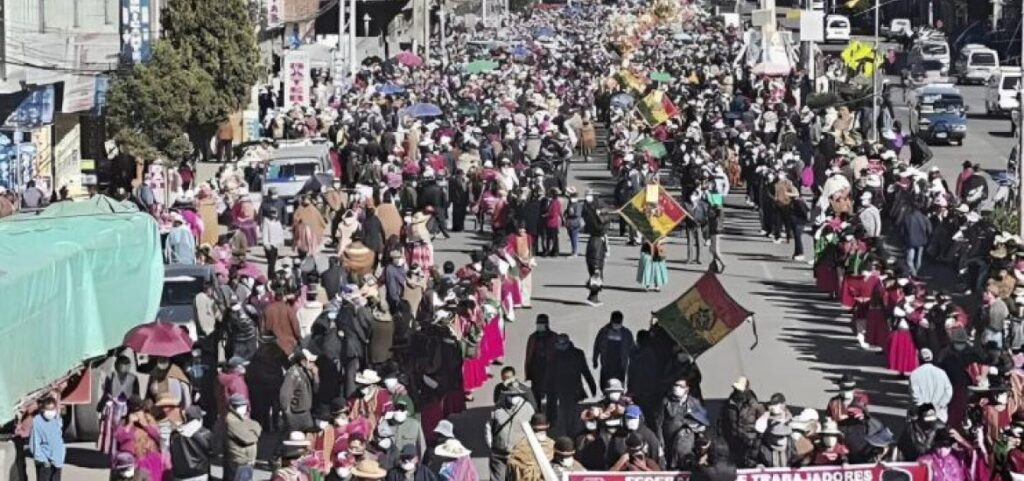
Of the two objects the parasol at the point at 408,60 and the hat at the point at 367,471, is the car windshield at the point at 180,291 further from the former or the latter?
the parasol at the point at 408,60

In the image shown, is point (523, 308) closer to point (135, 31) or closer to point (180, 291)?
point (180, 291)

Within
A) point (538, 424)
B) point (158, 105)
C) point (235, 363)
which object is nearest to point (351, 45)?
point (158, 105)

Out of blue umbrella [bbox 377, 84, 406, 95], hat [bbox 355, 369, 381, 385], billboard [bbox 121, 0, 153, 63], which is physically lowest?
hat [bbox 355, 369, 381, 385]

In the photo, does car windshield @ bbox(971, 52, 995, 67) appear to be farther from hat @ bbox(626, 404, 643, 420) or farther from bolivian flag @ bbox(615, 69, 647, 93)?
hat @ bbox(626, 404, 643, 420)

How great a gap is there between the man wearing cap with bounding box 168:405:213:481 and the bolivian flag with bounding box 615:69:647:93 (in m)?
43.1

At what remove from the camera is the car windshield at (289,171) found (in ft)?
137

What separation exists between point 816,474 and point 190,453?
4.88 meters

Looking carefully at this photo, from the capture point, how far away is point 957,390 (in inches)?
875

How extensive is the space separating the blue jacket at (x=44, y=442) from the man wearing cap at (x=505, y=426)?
3415mm

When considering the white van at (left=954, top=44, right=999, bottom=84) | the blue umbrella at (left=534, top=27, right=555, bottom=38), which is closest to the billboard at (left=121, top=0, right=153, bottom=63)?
the white van at (left=954, top=44, right=999, bottom=84)

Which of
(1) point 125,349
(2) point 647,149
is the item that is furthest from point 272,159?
(1) point 125,349

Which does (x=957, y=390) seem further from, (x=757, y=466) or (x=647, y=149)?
(x=647, y=149)

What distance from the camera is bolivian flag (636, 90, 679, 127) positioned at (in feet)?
167

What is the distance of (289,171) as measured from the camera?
41938mm
